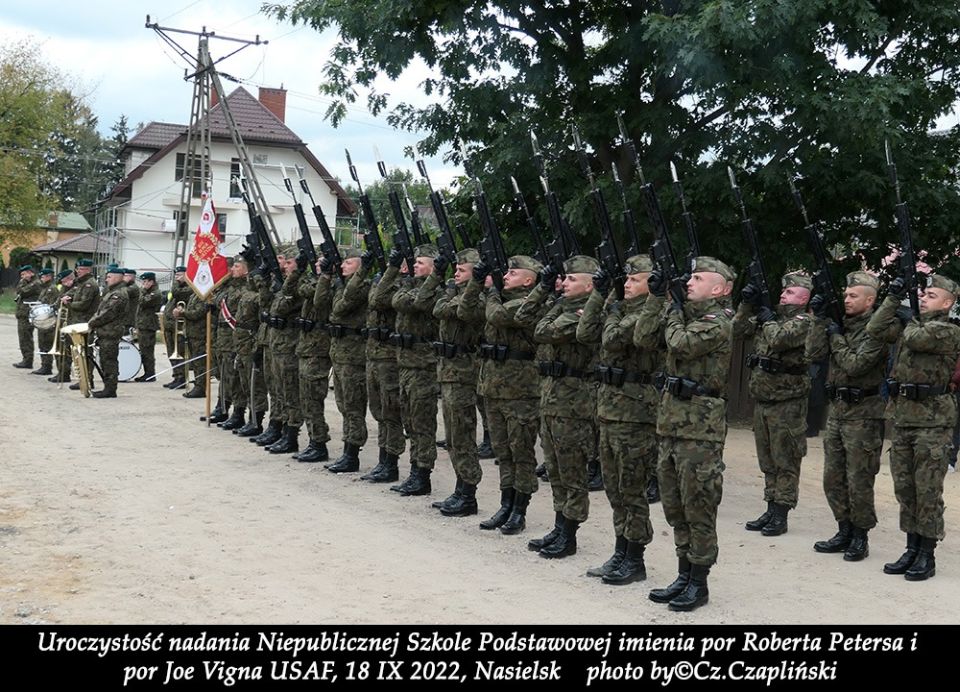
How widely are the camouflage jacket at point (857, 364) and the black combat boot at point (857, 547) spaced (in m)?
0.84

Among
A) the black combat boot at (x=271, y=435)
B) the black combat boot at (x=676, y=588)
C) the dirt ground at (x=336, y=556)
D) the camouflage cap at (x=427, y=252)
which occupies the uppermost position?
the camouflage cap at (x=427, y=252)

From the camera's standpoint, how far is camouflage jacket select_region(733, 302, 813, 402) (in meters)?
8.34

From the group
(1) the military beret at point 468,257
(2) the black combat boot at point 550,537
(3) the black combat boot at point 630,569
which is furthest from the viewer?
(1) the military beret at point 468,257

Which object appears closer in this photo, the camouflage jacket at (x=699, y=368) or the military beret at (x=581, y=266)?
the camouflage jacket at (x=699, y=368)

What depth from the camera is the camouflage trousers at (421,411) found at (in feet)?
30.5

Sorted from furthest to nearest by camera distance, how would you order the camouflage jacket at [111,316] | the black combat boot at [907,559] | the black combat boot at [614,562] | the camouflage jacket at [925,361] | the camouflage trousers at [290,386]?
1. the camouflage jacket at [111,316]
2. the camouflage trousers at [290,386]
3. the black combat boot at [907,559]
4. the camouflage jacket at [925,361]
5. the black combat boot at [614,562]

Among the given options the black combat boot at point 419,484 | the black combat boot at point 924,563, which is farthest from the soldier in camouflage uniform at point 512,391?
the black combat boot at point 924,563

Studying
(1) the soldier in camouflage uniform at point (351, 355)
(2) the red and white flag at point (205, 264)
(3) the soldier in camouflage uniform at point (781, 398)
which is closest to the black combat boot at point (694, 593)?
(3) the soldier in camouflage uniform at point (781, 398)

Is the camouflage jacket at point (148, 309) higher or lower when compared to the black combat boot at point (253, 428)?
higher

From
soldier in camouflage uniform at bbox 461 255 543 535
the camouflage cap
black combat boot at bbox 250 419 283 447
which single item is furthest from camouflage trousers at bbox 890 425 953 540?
black combat boot at bbox 250 419 283 447

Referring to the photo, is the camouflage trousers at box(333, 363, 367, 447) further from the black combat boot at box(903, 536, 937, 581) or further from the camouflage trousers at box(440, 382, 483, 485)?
the black combat boot at box(903, 536, 937, 581)

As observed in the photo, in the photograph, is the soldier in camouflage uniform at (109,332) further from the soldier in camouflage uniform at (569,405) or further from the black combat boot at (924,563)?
the black combat boot at (924,563)

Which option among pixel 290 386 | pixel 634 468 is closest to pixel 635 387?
pixel 634 468
